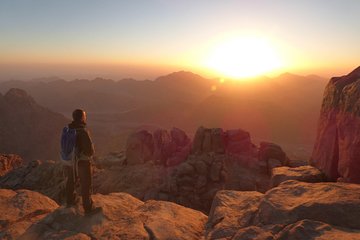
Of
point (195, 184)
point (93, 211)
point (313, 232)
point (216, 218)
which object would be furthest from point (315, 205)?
point (195, 184)

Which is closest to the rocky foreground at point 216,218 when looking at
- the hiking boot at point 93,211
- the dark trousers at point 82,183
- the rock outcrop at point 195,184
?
the hiking boot at point 93,211

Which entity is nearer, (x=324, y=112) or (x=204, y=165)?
(x=324, y=112)

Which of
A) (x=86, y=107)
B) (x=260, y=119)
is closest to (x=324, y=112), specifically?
(x=260, y=119)

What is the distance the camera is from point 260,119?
94.0m

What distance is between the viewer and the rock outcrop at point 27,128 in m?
60.6

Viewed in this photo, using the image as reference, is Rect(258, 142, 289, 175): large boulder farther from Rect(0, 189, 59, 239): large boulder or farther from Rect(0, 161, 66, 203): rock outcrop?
Rect(0, 189, 59, 239): large boulder

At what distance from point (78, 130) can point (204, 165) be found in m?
20.3

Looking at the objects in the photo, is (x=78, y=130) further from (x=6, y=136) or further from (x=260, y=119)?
(x=260, y=119)

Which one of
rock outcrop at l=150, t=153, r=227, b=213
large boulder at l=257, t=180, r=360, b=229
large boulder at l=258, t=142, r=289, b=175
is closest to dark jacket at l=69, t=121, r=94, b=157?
large boulder at l=257, t=180, r=360, b=229

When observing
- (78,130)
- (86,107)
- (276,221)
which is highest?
(78,130)

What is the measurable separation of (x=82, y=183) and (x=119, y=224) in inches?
54.5

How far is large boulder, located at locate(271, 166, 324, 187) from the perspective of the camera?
1028 centimetres

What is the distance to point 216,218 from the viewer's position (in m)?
8.34

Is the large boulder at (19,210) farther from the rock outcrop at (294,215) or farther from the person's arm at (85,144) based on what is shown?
the rock outcrop at (294,215)
